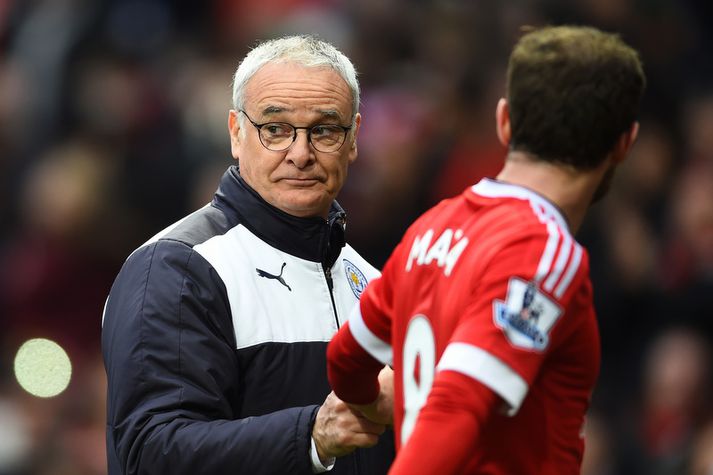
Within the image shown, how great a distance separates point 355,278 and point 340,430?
0.86 meters

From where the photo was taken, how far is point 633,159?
6.81m

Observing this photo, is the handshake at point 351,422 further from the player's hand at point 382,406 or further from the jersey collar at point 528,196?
the jersey collar at point 528,196

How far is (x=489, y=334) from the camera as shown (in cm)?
227

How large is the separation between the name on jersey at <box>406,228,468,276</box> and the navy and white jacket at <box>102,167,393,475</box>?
0.72m

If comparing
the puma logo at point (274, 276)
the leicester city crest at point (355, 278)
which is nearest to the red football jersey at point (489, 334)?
the puma logo at point (274, 276)

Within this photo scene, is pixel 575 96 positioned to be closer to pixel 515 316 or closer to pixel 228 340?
pixel 515 316

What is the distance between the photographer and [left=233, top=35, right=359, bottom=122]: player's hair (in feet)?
12.0

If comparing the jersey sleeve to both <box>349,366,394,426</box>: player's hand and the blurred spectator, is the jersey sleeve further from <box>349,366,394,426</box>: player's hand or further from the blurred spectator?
the blurred spectator

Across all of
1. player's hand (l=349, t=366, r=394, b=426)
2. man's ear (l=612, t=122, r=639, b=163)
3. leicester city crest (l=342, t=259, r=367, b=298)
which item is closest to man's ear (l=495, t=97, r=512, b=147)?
man's ear (l=612, t=122, r=639, b=163)

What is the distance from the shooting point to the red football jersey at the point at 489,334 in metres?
2.26

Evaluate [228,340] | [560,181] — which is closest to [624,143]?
[560,181]

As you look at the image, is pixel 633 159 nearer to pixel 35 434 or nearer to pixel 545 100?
pixel 35 434

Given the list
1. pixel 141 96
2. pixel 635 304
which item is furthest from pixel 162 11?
pixel 635 304

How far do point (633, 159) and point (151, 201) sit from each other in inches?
95.9
